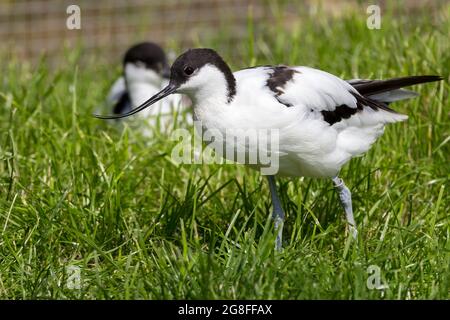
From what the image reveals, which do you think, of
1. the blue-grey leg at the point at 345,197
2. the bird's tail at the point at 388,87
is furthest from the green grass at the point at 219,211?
the bird's tail at the point at 388,87

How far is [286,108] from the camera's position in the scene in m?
3.21

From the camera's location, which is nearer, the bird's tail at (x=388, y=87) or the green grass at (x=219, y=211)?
the green grass at (x=219, y=211)

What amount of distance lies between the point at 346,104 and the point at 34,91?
219 centimetres

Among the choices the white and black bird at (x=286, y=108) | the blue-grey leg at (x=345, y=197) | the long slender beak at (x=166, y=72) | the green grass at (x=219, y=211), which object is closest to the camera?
the green grass at (x=219, y=211)

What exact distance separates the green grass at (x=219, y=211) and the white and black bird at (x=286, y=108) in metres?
0.19

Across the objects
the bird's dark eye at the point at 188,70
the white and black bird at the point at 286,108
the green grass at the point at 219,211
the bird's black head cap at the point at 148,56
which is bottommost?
the green grass at the point at 219,211

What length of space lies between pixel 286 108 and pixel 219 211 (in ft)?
2.28

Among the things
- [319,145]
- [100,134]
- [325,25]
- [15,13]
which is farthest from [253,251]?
[15,13]

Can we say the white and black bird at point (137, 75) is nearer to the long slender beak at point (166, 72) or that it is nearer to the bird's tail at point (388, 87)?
the long slender beak at point (166, 72)

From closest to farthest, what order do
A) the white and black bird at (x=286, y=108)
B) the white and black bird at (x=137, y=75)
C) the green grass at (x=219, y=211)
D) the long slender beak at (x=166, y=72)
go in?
the green grass at (x=219, y=211), the white and black bird at (x=286, y=108), the white and black bird at (x=137, y=75), the long slender beak at (x=166, y=72)

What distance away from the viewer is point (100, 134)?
457 centimetres

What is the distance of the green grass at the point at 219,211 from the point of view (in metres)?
2.90
